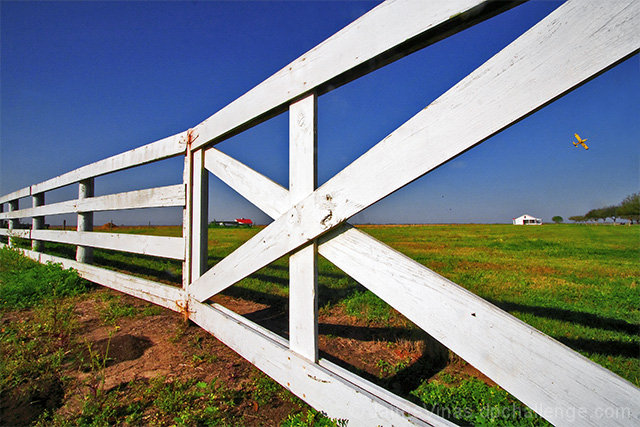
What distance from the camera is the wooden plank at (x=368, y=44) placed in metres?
1.20

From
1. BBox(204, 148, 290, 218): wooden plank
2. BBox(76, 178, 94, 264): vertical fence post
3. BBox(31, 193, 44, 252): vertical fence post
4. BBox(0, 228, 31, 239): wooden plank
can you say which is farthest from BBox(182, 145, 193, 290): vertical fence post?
BBox(0, 228, 31, 239): wooden plank

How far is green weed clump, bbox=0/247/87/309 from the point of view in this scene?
3.85 metres

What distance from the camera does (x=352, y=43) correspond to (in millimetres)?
1556

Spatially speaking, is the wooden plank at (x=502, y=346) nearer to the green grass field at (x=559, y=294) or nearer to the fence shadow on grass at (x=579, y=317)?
the green grass field at (x=559, y=294)

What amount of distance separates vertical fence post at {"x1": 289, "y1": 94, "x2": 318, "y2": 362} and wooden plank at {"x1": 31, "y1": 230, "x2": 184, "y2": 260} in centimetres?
188

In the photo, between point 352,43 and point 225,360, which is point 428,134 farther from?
point 225,360

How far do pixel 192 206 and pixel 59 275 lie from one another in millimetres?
3383

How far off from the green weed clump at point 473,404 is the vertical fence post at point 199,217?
7.31 feet

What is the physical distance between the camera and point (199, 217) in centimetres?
298

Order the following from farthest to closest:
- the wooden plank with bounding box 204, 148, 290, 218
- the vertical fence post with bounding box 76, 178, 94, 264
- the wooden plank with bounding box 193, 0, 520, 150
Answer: the vertical fence post with bounding box 76, 178, 94, 264 → the wooden plank with bounding box 204, 148, 290, 218 → the wooden plank with bounding box 193, 0, 520, 150

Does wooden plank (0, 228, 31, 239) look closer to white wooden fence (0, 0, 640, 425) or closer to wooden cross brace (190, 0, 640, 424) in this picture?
white wooden fence (0, 0, 640, 425)

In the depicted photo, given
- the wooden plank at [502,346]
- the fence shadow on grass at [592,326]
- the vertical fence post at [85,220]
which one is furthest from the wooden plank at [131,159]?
the fence shadow on grass at [592,326]

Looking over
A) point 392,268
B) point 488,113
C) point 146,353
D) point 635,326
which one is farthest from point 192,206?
point 635,326

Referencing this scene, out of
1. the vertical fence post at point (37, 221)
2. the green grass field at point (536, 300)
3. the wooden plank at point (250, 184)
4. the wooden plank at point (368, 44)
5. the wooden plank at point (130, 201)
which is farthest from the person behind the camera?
the vertical fence post at point (37, 221)
